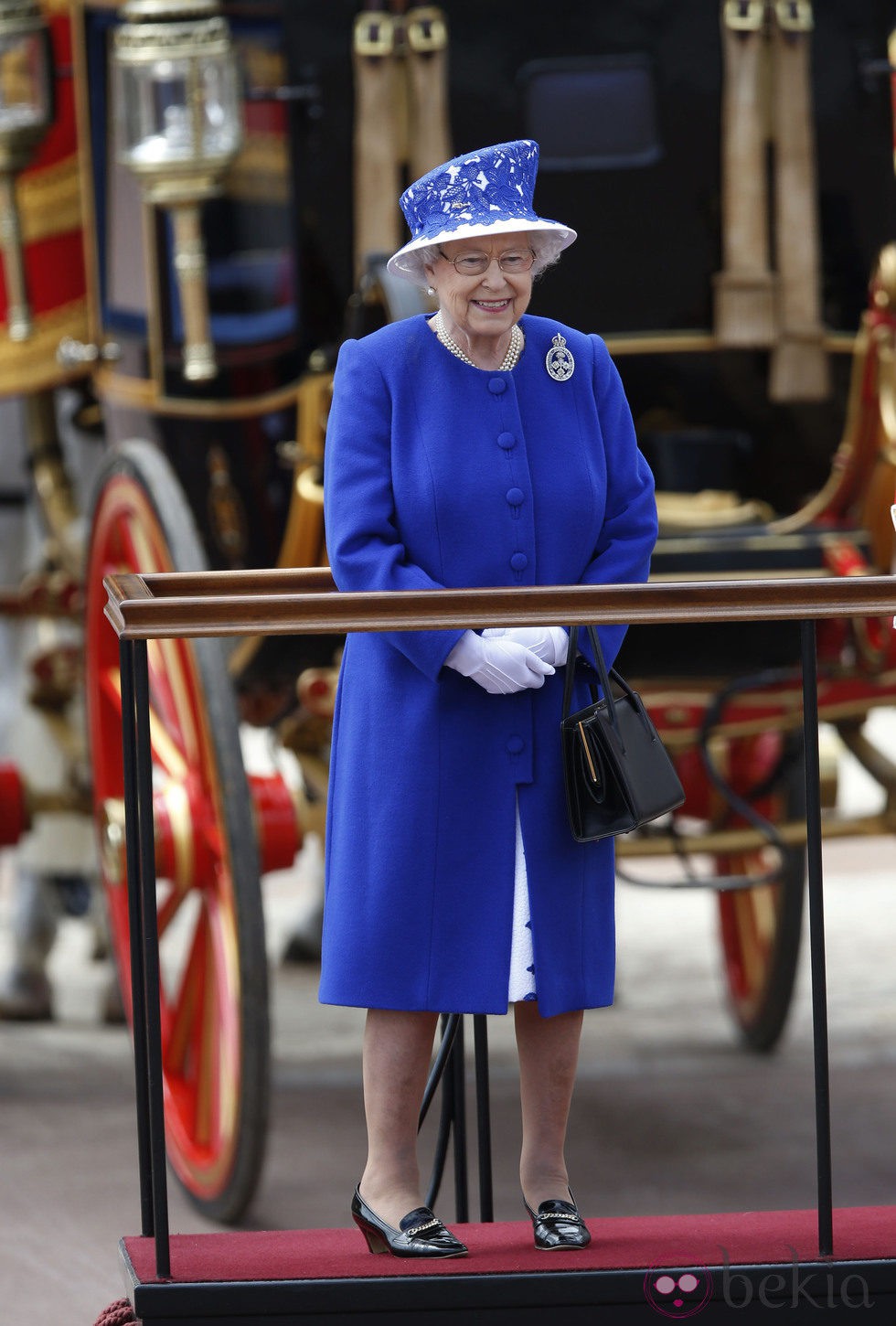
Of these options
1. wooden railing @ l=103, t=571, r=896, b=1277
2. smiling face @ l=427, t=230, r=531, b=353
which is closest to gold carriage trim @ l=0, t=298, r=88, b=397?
wooden railing @ l=103, t=571, r=896, b=1277

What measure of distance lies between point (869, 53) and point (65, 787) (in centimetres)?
229

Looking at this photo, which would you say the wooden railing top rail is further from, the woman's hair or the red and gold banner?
the red and gold banner

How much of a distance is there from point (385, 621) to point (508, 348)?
36cm

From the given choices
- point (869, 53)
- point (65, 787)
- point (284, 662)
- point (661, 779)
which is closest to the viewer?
point (661, 779)

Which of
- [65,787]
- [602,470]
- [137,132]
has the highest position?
[137,132]

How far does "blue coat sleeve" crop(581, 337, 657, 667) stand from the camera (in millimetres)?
2607

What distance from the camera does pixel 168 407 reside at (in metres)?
4.33

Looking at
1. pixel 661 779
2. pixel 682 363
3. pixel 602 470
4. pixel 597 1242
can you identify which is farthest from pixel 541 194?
pixel 597 1242

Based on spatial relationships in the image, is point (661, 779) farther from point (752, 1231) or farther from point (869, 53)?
point (869, 53)

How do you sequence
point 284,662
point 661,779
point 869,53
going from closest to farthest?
point 661,779
point 869,53
point 284,662

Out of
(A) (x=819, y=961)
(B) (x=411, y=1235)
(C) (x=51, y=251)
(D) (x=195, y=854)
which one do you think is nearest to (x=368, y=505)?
(A) (x=819, y=961)

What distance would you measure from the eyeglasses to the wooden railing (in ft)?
1.12

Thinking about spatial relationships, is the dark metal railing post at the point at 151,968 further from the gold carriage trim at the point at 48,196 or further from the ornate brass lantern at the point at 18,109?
the gold carriage trim at the point at 48,196

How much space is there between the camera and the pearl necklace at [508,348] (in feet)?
8.44
